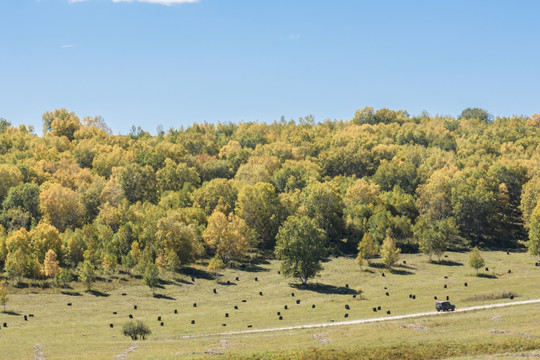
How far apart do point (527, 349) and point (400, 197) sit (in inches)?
4362

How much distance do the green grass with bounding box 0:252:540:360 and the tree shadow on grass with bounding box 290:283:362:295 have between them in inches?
7.6

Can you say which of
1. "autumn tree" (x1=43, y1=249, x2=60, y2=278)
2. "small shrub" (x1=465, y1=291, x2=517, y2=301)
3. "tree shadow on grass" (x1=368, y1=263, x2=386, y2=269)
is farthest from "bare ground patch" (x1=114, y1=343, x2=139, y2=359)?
"tree shadow on grass" (x1=368, y1=263, x2=386, y2=269)

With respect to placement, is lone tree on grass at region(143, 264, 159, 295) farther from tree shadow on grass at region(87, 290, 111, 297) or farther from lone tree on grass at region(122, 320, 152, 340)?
lone tree on grass at region(122, 320, 152, 340)

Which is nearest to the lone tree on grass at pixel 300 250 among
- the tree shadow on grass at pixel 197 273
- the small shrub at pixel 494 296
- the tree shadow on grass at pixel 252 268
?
the tree shadow on grass at pixel 252 268

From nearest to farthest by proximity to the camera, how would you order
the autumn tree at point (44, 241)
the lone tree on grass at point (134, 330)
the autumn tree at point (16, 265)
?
the lone tree on grass at point (134, 330)
the autumn tree at point (16, 265)
the autumn tree at point (44, 241)

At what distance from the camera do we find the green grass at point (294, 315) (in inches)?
2376

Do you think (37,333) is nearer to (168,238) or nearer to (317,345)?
(317,345)

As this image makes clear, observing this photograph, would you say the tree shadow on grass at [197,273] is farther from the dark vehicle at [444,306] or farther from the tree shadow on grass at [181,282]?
the dark vehicle at [444,306]

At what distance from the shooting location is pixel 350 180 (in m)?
185

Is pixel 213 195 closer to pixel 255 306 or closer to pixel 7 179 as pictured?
pixel 7 179

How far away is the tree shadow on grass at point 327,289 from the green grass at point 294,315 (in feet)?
0.63

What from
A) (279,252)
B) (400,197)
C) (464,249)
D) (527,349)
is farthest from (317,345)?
(400,197)

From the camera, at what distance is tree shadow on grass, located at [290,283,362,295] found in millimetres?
104312

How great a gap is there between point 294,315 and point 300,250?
91.6 feet
